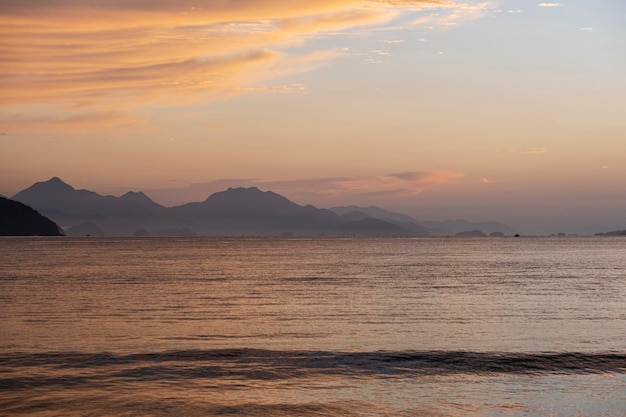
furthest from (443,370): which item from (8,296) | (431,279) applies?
(431,279)

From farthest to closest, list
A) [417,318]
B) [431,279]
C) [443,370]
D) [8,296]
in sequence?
[431,279] < [8,296] < [417,318] < [443,370]

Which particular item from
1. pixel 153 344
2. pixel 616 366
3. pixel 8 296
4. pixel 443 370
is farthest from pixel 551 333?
pixel 8 296

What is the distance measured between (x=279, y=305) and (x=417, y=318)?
494 inches

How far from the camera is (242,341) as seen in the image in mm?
36969

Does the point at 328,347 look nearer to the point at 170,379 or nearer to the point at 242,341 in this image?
the point at 242,341

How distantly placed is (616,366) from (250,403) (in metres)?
16.6

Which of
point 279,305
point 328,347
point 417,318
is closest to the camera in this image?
point 328,347

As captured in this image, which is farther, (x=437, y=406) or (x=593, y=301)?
(x=593, y=301)

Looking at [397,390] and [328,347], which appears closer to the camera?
[397,390]

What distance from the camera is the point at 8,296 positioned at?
6122 centimetres

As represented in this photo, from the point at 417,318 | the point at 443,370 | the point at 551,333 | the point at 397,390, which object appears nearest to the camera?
the point at 397,390

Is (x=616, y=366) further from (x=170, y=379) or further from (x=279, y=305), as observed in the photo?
(x=279, y=305)

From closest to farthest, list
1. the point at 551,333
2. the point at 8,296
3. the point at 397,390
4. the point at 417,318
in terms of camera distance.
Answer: the point at 397,390, the point at 551,333, the point at 417,318, the point at 8,296

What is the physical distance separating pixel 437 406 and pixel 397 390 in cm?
281
